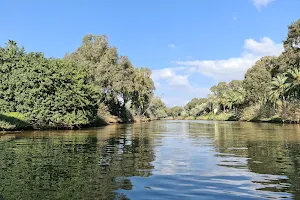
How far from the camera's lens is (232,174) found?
10305mm

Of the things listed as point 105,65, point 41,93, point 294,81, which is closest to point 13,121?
point 41,93

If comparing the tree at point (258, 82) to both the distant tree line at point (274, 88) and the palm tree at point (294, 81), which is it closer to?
the distant tree line at point (274, 88)

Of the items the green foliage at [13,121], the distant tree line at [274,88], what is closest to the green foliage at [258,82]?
the distant tree line at [274,88]

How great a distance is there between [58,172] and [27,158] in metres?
3.87

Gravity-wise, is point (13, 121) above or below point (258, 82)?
below

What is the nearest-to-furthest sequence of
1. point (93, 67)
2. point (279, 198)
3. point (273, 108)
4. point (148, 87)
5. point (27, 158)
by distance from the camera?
point (279, 198), point (27, 158), point (93, 67), point (273, 108), point (148, 87)

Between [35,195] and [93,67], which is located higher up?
[93,67]

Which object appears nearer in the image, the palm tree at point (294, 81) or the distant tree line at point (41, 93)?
→ the distant tree line at point (41, 93)

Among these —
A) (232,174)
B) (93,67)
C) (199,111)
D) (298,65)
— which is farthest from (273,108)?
(199,111)

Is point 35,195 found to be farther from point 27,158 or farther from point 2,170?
point 27,158

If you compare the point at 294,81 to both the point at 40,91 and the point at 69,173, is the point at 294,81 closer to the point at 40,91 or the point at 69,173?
the point at 40,91

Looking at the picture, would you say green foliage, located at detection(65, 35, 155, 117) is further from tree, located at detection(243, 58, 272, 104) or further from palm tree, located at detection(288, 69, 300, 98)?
tree, located at detection(243, 58, 272, 104)

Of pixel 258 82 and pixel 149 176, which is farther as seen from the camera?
pixel 258 82

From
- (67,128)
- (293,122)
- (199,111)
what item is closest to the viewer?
(67,128)
